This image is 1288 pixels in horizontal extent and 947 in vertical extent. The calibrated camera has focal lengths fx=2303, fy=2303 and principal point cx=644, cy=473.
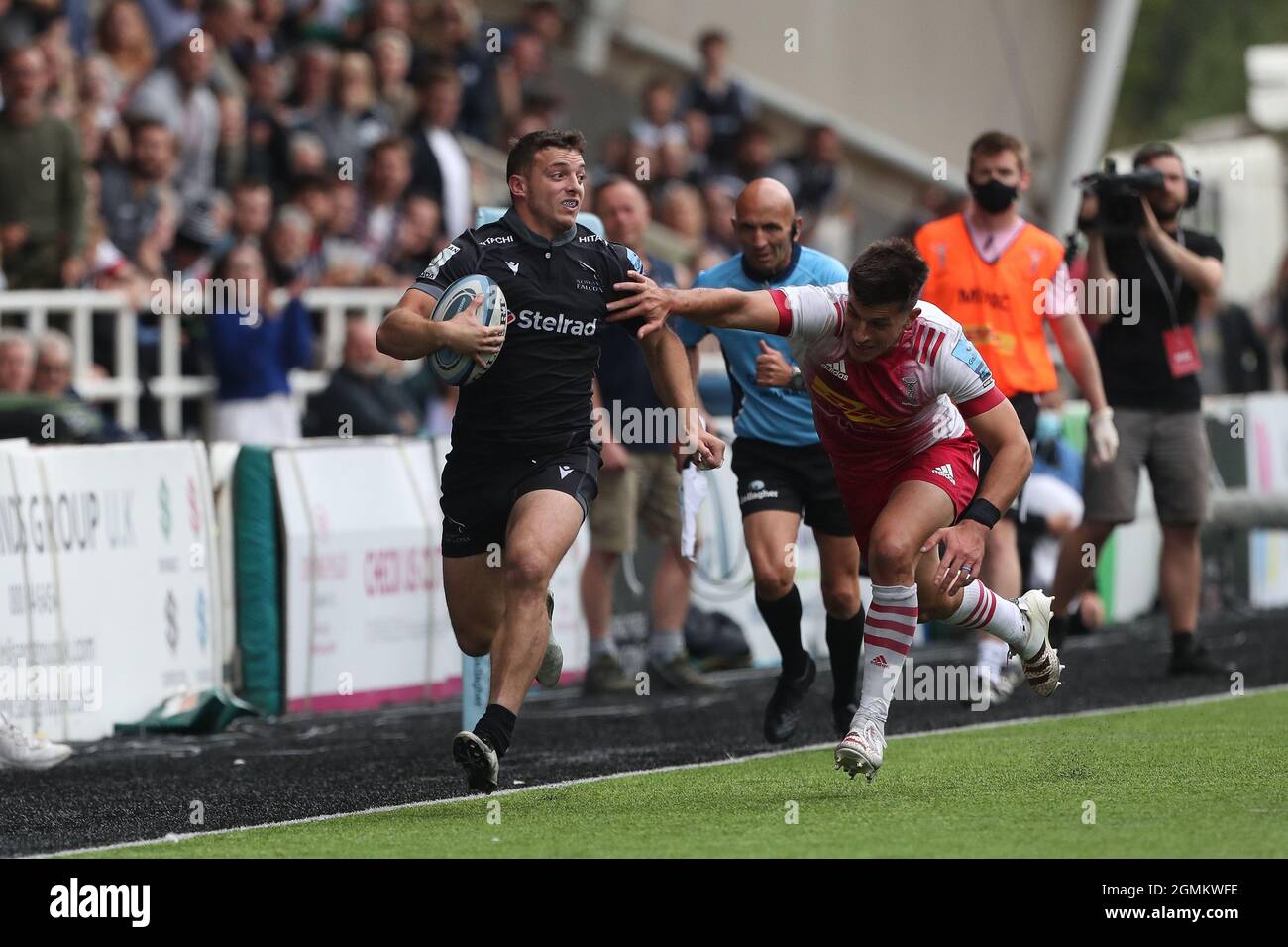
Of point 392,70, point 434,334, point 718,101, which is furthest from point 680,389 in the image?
point 718,101

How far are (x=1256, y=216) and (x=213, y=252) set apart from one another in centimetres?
1701

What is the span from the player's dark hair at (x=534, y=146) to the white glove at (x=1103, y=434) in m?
3.84

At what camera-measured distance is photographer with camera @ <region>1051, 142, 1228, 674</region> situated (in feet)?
39.5

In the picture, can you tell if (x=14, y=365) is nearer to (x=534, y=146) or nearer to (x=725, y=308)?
(x=534, y=146)

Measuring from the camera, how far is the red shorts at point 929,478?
27.5ft

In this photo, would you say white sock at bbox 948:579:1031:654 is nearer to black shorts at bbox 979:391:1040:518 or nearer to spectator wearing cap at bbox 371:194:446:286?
black shorts at bbox 979:391:1040:518

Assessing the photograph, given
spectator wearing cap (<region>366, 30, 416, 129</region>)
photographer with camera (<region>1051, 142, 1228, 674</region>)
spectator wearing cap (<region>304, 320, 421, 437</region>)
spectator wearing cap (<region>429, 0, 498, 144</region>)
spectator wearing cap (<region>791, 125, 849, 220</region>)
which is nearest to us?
photographer with camera (<region>1051, 142, 1228, 674</region>)

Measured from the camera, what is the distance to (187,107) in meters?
15.9

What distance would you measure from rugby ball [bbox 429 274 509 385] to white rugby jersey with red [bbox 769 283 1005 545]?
1.00m

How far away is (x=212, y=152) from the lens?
53.0 feet

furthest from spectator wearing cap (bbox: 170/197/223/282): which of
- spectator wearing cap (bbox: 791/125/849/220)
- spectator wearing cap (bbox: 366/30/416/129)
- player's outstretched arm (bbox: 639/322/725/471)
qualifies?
spectator wearing cap (bbox: 791/125/849/220)

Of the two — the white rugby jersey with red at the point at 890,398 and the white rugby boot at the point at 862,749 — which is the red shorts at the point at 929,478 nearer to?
the white rugby jersey with red at the point at 890,398

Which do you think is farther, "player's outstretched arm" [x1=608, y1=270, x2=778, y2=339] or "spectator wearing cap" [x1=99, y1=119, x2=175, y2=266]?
"spectator wearing cap" [x1=99, y1=119, x2=175, y2=266]

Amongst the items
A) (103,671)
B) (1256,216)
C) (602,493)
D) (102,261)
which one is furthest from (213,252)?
(1256,216)
